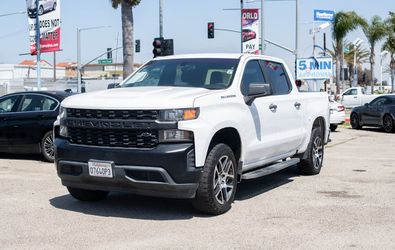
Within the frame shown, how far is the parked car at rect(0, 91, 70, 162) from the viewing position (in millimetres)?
11555

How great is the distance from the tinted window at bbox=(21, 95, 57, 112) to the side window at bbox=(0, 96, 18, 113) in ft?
0.93

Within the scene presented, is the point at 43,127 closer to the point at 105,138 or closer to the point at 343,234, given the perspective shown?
the point at 105,138

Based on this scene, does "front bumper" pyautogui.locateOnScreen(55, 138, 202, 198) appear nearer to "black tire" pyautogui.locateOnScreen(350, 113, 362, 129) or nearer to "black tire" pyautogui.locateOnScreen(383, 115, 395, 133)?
"black tire" pyautogui.locateOnScreen(383, 115, 395, 133)

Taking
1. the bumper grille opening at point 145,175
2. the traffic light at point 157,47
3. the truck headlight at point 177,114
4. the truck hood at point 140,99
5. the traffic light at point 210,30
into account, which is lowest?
the bumper grille opening at point 145,175

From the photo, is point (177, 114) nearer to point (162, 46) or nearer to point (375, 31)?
point (162, 46)

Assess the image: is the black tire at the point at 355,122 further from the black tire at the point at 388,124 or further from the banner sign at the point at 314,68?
the banner sign at the point at 314,68

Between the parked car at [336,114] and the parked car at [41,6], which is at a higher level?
the parked car at [41,6]

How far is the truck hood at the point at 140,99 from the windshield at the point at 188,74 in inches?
15.1

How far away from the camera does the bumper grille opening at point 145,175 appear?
20.5ft

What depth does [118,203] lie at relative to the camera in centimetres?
762

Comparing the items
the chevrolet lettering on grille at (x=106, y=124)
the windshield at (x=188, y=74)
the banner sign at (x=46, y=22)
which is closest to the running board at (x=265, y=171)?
the windshield at (x=188, y=74)

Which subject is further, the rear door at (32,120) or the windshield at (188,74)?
the rear door at (32,120)

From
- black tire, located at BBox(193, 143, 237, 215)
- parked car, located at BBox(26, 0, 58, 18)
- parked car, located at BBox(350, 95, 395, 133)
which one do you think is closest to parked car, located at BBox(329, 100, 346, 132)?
parked car, located at BBox(350, 95, 395, 133)

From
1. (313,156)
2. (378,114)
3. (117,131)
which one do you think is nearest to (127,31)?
(378,114)
